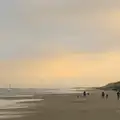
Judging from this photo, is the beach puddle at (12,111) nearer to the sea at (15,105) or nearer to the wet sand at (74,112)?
the sea at (15,105)

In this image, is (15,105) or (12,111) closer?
(12,111)

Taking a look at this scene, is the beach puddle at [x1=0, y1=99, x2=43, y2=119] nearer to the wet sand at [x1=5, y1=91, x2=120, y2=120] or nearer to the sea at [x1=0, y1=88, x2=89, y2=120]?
the sea at [x1=0, y1=88, x2=89, y2=120]

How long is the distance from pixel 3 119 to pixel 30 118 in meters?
2.29

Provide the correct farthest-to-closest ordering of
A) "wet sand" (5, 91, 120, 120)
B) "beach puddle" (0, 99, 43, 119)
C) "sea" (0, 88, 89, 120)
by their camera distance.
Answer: "sea" (0, 88, 89, 120), "beach puddle" (0, 99, 43, 119), "wet sand" (5, 91, 120, 120)

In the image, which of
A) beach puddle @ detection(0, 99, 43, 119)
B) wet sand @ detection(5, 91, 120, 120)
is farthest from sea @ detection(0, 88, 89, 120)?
wet sand @ detection(5, 91, 120, 120)

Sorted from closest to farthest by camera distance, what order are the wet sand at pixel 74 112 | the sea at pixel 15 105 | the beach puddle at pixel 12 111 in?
the wet sand at pixel 74 112 → the beach puddle at pixel 12 111 → the sea at pixel 15 105

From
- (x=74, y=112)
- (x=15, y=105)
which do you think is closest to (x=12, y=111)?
(x=74, y=112)

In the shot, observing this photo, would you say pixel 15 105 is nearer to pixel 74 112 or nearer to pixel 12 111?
pixel 12 111

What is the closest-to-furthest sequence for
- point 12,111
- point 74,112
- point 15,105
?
point 74,112 → point 12,111 → point 15,105

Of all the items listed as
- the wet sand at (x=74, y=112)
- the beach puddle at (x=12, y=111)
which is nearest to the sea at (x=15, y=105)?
the beach puddle at (x=12, y=111)

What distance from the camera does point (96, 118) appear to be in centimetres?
2803

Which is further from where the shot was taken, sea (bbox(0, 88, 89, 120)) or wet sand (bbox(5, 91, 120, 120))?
sea (bbox(0, 88, 89, 120))

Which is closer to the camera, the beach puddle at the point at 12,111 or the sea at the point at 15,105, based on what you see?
the beach puddle at the point at 12,111

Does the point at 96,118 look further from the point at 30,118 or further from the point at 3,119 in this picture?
the point at 3,119
